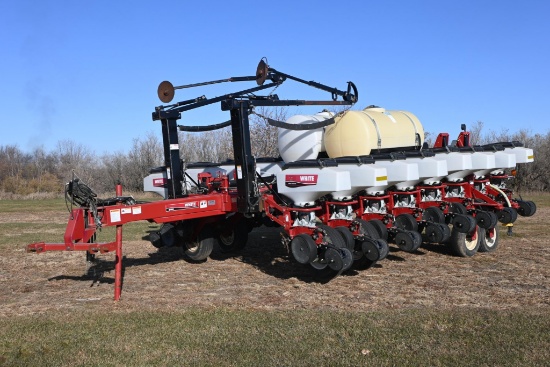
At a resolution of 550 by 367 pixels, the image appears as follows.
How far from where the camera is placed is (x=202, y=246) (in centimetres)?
996

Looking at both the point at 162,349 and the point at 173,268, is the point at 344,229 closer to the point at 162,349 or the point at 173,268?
the point at 173,268

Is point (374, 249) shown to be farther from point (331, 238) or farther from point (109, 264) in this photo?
point (109, 264)

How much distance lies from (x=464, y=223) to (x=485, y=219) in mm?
636

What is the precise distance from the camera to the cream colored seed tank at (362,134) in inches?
381

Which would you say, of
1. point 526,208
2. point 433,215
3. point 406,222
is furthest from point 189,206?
point 526,208

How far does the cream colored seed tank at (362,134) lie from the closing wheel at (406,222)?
1227 mm

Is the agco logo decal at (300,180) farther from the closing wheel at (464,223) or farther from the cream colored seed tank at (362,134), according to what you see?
the closing wheel at (464,223)

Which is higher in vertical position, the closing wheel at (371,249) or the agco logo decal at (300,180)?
the agco logo decal at (300,180)

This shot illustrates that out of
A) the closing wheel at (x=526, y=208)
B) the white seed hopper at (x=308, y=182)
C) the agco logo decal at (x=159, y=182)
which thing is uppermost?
the agco logo decal at (x=159, y=182)

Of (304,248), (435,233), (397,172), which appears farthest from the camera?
(435,233)

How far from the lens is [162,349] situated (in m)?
5.46

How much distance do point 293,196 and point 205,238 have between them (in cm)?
232

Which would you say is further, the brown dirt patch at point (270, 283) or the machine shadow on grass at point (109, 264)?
the machine shadow on grass at point (109, 264)

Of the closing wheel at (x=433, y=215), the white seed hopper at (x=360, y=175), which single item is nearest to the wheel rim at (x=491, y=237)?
the closing wheel at (x=433, y=215)
